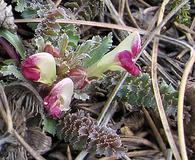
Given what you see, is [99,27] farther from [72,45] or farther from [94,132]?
[94,132]

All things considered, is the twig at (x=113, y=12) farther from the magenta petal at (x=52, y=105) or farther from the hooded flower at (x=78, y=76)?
the magenta petal at (x=52, y=105)

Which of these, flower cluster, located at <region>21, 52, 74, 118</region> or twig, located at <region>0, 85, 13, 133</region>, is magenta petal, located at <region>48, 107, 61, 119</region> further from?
twig, located at <region>0, 85, 13, 133</region>

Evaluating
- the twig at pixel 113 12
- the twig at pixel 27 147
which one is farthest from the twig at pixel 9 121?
the twig at pixel 113 12

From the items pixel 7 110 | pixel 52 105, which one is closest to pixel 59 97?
pixel 52 105

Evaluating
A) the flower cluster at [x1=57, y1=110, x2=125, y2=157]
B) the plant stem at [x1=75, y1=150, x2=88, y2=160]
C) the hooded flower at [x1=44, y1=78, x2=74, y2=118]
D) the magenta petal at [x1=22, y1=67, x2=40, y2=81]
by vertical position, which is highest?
the magenta petal at [x1=22, y1=67, x2=40, y2=81]

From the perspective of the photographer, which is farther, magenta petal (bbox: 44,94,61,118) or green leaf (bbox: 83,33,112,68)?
green leaf (bbox: 83,33,112,68)

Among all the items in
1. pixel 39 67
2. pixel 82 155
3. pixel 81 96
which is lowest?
pixel 82 155

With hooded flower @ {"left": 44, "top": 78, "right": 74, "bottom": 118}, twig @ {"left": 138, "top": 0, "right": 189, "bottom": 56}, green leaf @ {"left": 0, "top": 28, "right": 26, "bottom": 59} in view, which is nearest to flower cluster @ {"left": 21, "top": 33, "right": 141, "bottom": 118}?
hooded flower @ {"left": 44, "top": 78, "right": 74, "bottom": 118}

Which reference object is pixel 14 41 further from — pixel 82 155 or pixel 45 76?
pixel 82 155
